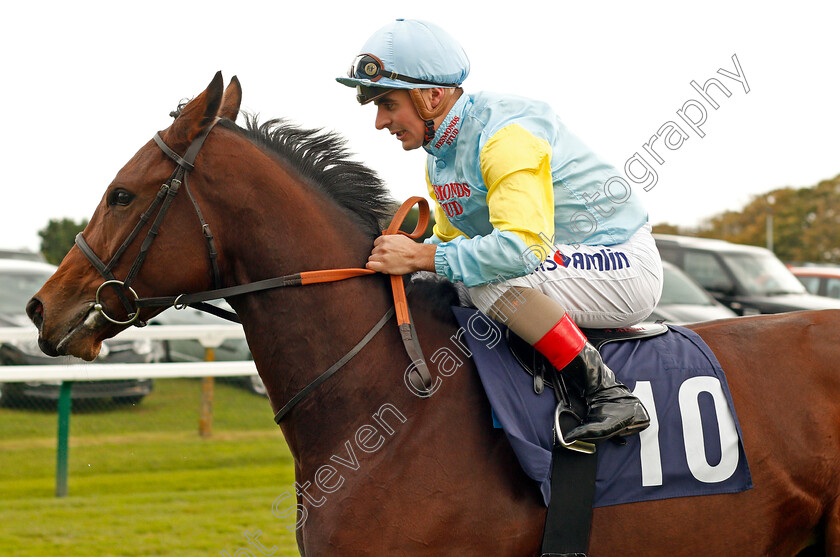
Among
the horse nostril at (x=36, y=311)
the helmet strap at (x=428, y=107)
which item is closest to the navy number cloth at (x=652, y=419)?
the helmet strap at (x=428, y=107)

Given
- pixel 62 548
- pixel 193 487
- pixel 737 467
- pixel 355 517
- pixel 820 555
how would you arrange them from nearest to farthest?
pixel 355 517, pixel 737 467, pixel 820 555, pixel 62 548, pixel 193 487

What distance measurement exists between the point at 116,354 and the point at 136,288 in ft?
19.4

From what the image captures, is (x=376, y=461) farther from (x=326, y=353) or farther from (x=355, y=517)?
(x=326, y=353)

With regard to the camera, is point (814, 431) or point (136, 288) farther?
point (814, 431)

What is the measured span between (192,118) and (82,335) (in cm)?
75

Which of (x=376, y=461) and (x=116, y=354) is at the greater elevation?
(x=376, y=461)

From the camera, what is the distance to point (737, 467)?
93.5 inches

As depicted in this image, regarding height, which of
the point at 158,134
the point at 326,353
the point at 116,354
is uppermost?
the point at 158,134

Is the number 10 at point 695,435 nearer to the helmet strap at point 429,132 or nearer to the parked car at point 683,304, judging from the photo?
the helmet strap at point 429,132

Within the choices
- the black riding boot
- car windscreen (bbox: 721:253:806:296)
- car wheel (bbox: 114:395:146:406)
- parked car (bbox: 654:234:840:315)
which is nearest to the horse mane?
the black riding boot

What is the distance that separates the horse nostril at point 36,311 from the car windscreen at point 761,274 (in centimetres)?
1091

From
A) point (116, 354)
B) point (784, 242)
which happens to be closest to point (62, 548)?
point (116, 354)

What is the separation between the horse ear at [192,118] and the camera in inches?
88.9

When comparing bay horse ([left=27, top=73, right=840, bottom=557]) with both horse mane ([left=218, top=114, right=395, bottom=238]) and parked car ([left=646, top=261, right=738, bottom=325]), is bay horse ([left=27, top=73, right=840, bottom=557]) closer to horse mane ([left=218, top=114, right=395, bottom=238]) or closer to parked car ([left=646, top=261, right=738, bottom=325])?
horse mane ([left=218, top=114, right=395, bottom=238])
